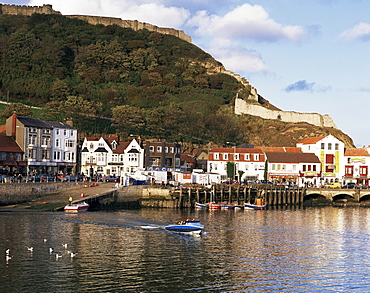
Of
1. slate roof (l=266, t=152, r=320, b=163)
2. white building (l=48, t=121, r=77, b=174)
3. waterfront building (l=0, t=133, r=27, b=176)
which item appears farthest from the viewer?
slate roof (l=266, t=152, r=320, b=163)

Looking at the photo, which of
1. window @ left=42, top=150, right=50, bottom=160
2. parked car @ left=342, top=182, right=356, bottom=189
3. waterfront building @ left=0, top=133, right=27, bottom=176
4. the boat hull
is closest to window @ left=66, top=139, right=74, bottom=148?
window @ left=42, top=150, right=50, bottom=160

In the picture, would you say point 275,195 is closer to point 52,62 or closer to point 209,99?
point 209,99

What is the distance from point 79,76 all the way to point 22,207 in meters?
108

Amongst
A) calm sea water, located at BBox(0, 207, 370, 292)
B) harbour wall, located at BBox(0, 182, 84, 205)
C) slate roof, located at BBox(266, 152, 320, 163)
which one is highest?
slate roof, located at BBox(266, 152, 320, 163)

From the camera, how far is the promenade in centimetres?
6655

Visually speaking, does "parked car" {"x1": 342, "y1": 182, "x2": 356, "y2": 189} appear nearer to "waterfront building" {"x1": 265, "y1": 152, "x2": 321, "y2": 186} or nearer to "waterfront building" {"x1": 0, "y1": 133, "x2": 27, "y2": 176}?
"waterfront building" {"x1": 265, "y1": 152, "x2": 321, "y2": 186}

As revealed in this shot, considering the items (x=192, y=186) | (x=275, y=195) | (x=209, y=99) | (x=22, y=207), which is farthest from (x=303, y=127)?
(x=22, y=207)

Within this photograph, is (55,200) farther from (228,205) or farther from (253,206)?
(253,206)

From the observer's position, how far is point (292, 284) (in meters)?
35.9

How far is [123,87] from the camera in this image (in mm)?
165375

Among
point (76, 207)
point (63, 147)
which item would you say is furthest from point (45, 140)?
point (76, 207)

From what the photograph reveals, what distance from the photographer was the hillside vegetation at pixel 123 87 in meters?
129

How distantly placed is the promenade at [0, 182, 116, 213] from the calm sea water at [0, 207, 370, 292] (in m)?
4.28

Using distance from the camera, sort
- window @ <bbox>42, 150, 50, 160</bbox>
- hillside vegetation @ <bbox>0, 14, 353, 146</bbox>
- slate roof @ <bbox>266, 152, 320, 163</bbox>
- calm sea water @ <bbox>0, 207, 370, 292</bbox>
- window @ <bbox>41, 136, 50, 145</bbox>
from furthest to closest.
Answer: hillside vegetation @ <bbox>0, 14, 353, 146</bbox>
slate roof @ <bbox>266, 152, 320, 163</bbox>
window @ <bbox>42, 150, 50, 160</bbox>
window @ <bbox>41, 136, 50, 145</bbox>
calm sea water @ <bbox>0, 207, 370, 292</bbox>
